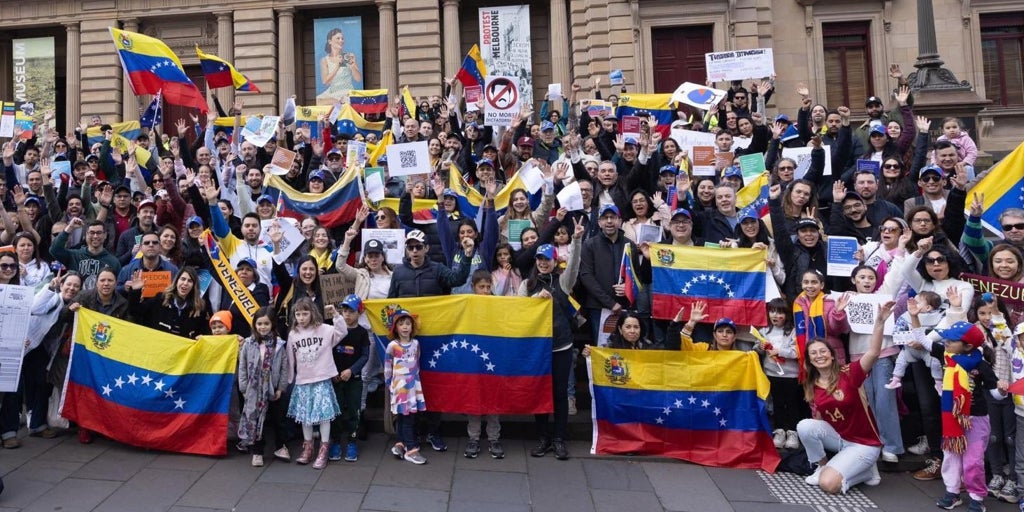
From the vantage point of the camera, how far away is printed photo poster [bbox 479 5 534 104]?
24.2 m

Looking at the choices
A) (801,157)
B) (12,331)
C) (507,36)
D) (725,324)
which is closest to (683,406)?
(725,324)

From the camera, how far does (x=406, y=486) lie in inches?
226

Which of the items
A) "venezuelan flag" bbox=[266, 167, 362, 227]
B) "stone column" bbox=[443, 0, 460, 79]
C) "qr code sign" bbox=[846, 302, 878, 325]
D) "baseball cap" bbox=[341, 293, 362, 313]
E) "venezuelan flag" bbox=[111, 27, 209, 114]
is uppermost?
"stone column" bbox=[443, 0, 460, 79]

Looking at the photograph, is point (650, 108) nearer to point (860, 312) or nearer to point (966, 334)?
point (860, 312)

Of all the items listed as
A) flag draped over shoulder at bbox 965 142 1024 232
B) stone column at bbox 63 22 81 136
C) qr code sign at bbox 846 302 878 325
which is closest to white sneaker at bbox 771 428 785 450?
qr code sign at bbox 846 302 878 325

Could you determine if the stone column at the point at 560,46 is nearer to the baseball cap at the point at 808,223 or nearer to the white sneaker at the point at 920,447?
the baseball cap at the point at 808,223

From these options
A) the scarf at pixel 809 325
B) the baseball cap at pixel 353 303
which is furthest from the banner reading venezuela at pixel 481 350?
the scarf at pixel 809 325

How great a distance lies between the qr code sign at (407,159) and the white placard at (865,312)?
18.9 feet

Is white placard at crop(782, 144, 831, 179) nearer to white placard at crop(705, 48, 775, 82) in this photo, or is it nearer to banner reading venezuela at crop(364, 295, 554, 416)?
banner reading venezuela at crop(364, 295, 554, 416)

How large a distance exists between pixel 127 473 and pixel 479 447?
3168 millimetres

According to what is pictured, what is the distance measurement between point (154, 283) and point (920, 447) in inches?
305

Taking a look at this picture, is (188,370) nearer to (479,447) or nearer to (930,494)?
(479,447)

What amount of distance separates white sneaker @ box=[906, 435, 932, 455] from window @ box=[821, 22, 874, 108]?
1988 centimetres

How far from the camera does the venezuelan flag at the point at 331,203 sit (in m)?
9.52
